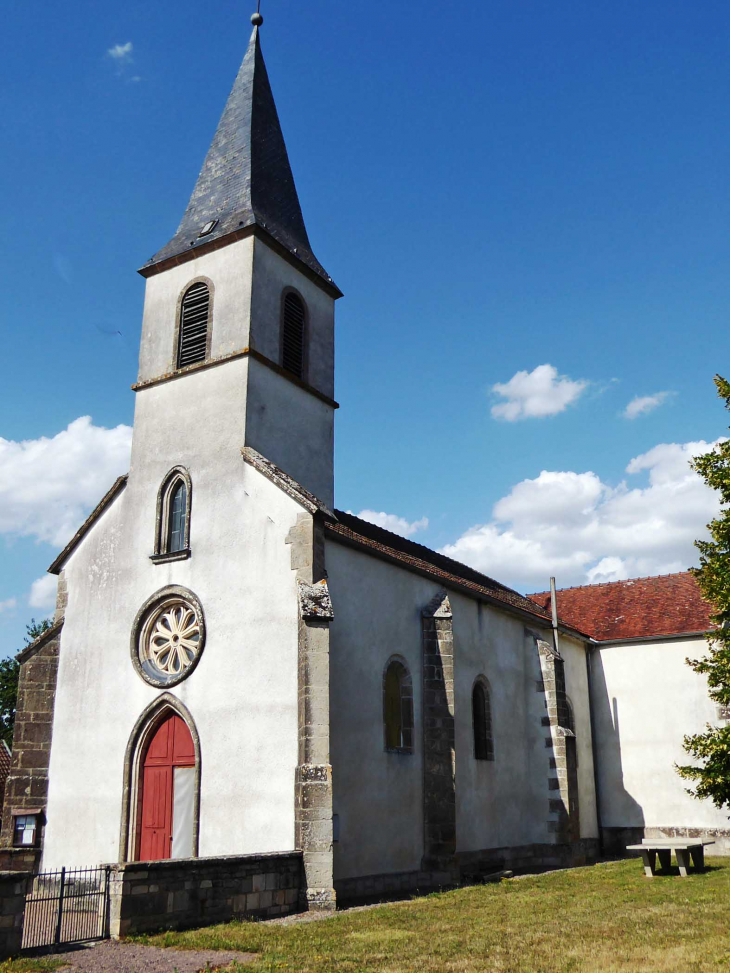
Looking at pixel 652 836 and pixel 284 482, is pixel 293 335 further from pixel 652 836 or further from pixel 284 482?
pixel 652 836

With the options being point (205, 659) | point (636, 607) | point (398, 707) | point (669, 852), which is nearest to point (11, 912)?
point (205, 659)

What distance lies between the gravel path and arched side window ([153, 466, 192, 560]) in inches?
323

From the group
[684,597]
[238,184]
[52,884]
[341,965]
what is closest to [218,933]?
[341,965]

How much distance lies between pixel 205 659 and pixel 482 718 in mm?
7945

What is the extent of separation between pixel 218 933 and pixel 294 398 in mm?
11358

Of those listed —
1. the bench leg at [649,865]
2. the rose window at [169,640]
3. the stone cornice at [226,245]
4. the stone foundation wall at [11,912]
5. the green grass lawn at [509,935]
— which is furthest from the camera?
the stone cornice at [226,245]

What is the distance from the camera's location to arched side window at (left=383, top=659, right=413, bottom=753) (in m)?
16.7

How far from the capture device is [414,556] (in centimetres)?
2169

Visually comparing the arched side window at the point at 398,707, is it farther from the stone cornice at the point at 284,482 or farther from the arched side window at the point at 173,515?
the arched side window at the point at 173,515

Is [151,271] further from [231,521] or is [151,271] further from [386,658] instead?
[386,658]

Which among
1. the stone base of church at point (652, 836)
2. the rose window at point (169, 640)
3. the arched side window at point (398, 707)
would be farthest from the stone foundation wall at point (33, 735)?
the stone base of church at point (652, 836)

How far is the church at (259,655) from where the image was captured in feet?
47.8

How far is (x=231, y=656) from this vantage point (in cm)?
1531

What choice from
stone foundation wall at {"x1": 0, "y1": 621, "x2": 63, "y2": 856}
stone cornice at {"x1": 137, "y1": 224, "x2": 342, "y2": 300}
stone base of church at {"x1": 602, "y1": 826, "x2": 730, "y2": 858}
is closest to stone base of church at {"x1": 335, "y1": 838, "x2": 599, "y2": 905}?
stone base of church at {"x1": 602, "y1": 826, "x2": 730, "y2": 858}
